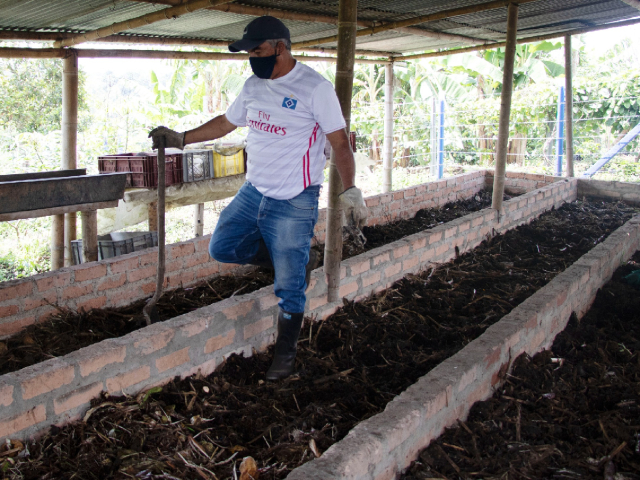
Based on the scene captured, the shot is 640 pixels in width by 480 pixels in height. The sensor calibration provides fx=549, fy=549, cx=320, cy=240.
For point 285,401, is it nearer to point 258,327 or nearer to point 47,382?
point 258,327

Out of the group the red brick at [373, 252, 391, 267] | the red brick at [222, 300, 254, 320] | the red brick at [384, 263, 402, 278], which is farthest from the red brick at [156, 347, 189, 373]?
the red brick at [384, 263, 402, 278]

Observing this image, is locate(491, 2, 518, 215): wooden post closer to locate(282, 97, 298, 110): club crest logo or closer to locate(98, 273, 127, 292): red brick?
locate(282, 97, 298, 110): club crest logo

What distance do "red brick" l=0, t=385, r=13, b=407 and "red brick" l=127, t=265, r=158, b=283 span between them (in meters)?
1.70

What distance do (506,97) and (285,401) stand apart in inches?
163

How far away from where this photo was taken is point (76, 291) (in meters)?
3.50

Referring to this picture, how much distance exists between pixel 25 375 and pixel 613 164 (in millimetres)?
12287

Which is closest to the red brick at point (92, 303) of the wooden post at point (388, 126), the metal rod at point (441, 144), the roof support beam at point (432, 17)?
the roof support beam at point (432, 17)

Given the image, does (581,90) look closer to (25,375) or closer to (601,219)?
(601,219)

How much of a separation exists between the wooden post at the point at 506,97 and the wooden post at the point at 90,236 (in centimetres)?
386

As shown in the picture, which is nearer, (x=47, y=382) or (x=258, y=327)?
(x=47, y=382)

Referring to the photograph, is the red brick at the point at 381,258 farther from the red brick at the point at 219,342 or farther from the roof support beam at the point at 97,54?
the roof support beam at the point at 97,54

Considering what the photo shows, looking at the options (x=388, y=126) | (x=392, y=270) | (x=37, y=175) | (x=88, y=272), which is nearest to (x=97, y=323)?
(x=88, y=272)

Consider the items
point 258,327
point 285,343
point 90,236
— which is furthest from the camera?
point 90,236

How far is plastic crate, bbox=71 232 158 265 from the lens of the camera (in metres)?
4.75
